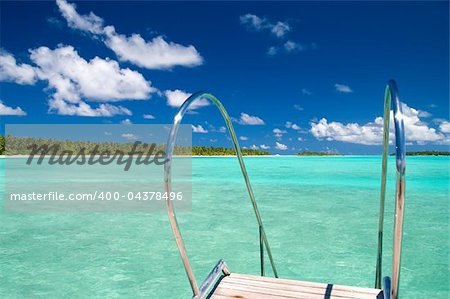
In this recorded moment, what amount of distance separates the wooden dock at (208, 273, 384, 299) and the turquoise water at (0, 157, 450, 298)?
89.1 inches

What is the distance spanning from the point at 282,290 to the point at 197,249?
379 centimetres

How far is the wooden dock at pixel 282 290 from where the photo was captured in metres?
1.71

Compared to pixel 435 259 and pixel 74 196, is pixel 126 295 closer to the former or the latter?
pixel 435 259

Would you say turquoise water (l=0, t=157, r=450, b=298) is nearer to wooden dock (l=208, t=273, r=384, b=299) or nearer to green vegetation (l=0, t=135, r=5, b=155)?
wooden dock (l=208, t=273, r=384, b=299)

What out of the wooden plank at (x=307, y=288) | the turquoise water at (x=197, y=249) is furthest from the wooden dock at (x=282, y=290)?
the turquoise water at (x=197, y=249)

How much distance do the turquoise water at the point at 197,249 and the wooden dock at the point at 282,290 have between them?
2262mm

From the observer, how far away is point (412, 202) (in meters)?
10.4

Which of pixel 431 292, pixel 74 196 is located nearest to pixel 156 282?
pixel 431 292

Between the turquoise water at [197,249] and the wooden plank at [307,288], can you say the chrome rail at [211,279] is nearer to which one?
the wooden plank at [307,288]

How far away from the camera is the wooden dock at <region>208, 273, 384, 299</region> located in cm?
171

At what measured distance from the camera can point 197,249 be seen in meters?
5.43

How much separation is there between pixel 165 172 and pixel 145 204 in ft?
27.7

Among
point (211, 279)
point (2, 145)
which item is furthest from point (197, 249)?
point (2, 145)

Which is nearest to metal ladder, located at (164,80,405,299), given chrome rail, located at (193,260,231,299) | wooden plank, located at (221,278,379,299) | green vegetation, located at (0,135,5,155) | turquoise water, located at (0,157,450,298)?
chrome rail, located at (193,260,231,299)
